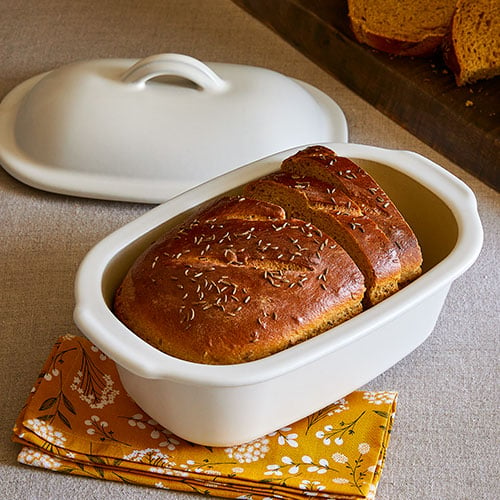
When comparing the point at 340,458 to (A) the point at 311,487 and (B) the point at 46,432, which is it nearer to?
(A) the point at 311,487

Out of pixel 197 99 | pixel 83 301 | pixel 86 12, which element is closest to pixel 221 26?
pixel 86 12

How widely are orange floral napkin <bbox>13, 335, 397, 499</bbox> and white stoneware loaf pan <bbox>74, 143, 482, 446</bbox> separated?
0.12 feet

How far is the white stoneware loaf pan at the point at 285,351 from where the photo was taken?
985mm

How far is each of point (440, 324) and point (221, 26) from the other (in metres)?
1.06

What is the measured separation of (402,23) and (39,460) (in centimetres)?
122

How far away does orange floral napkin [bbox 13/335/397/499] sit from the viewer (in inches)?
42.8

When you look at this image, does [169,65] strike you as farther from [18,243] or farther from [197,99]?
[18,243]

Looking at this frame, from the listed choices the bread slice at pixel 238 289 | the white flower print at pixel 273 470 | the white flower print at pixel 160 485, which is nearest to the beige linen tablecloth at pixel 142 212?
the white flower print at pixel 160 485

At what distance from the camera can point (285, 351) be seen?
99 cm

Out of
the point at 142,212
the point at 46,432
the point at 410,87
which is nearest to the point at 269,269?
the point at 46,432

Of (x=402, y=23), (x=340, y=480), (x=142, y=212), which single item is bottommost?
(x=142, y=212)

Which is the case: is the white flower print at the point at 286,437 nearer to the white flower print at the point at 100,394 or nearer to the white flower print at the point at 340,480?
the white flower print at the point at 340,480

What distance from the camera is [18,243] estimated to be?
1.51 metres

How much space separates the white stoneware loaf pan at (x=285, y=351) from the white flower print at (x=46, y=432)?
0.11 meters
